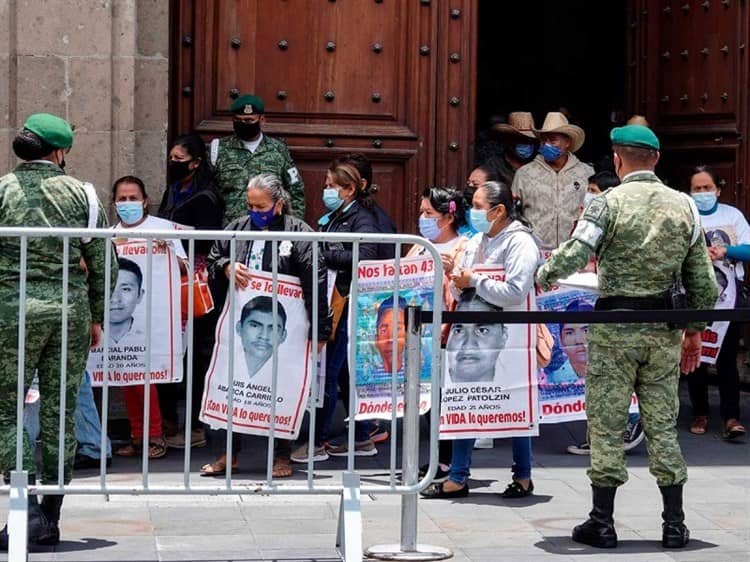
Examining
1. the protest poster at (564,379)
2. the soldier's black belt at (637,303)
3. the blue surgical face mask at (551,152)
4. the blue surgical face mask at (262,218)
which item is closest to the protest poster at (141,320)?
the blue surgical face mask at (262,218)

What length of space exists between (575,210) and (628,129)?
3.00 metres

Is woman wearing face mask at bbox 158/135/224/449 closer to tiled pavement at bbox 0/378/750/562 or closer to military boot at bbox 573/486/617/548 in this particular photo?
tiled pavement at bbox 0/378/750/562

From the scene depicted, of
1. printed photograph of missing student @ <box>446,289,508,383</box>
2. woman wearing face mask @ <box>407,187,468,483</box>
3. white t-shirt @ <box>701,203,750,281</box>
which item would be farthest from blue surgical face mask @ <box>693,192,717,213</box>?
printed photograph of missing student @ <box>446,289,508,383</box>

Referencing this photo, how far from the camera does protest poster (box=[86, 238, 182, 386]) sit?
26.8 feet

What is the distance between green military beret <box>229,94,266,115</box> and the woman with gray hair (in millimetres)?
1132

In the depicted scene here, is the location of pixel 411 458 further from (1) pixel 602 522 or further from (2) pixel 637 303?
(2) pixel 637 303

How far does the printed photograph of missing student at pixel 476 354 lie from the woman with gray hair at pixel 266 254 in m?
0.68

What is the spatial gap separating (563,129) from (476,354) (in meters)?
2.86

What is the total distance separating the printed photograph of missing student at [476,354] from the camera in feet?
26.6

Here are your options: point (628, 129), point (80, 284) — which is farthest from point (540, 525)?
point (80, 284)

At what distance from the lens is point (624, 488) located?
8742 millimetres

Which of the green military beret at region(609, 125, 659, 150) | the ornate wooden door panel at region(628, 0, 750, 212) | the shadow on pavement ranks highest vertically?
the ornate wooden door panel at region(628, 0, 750, 212)

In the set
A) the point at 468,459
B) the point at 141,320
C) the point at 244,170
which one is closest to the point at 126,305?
the point at 141,320

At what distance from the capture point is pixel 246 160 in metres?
10.1
